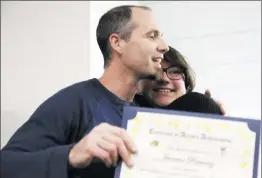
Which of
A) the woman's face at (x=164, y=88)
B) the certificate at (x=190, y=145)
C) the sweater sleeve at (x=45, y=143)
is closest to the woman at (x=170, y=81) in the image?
the woman's face at (x=164, y=88)

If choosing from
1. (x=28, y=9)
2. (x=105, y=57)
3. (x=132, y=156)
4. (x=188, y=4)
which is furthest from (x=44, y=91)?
(x=132, y=156)

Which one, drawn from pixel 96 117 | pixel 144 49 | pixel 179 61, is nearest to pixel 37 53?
pixel 179 61

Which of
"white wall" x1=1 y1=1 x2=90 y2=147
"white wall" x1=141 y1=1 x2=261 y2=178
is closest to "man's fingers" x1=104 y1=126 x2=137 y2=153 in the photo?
"white wall" x1=1 y1=1 x2=90 y2=147

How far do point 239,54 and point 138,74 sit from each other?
1412 millimetres

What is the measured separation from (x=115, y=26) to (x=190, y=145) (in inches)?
19.3

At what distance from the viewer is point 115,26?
1.07 m

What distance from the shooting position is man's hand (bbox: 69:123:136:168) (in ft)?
2.10

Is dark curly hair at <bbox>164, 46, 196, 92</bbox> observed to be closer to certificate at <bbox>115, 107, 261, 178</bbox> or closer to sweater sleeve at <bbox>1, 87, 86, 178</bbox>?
sweater sleeve at <bbox>1, 87, 86, 178</bbox>

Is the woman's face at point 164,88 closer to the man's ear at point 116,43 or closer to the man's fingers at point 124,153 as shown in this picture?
the man's ear at point 116,43

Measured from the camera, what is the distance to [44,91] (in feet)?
7.29

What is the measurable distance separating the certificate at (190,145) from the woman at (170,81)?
54 centimetres

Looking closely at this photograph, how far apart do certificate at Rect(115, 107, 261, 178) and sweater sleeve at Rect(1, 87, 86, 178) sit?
112mm

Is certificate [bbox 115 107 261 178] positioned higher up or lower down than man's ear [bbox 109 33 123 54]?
lower down

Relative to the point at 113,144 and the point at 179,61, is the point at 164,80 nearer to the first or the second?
the point at 179,61
